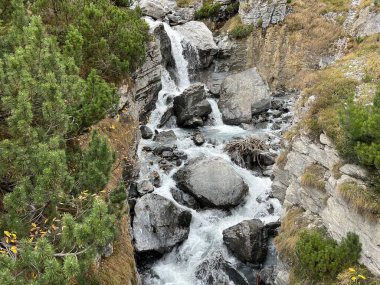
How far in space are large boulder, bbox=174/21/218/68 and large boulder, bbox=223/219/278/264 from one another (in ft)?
59.5

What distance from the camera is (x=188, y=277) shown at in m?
13.9

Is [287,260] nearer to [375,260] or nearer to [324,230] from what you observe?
[324,230]

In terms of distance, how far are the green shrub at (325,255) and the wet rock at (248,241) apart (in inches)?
171

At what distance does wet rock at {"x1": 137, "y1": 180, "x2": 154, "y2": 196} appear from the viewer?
16703mm

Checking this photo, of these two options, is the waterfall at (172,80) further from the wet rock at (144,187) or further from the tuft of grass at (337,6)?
the tuft of grass at (337,6)

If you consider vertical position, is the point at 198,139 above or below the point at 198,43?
below

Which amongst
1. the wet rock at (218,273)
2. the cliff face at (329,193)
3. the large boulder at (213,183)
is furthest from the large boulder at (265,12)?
the wet rock at (218,273)

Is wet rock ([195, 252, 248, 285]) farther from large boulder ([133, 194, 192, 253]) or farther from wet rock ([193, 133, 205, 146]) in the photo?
wet rock ([193, 133, 205, 146])

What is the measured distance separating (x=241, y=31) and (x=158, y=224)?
22.3m

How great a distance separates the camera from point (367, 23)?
27094 mm

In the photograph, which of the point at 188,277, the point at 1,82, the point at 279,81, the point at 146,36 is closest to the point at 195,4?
the point at 279,81

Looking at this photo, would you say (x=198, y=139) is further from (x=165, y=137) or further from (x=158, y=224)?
(x=158, y=224)

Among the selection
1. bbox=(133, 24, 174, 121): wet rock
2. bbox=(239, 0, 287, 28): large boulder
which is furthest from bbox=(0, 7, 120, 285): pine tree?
bbox=(239, 0, 287, 28): large boulder

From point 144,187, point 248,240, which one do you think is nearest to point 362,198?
point 248,240
